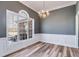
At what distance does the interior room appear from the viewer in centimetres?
418

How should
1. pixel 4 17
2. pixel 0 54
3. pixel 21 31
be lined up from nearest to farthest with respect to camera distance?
1. pixel 0 54
2. pixel 4 17
3. pixel 21 31

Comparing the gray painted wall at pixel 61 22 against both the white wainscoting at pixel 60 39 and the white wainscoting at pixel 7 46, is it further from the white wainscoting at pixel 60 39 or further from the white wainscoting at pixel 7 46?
the white wainscoting at pixel 7 46

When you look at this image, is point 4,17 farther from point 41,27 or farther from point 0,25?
point 41,27

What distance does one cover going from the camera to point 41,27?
317 inches

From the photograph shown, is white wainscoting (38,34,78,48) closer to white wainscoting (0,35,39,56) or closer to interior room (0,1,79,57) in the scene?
interior room (0,1,79,57)

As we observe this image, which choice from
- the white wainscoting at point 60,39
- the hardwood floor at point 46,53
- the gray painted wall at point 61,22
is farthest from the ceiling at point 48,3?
the hardwood floor at point 46,53

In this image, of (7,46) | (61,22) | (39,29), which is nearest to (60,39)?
(61,22)

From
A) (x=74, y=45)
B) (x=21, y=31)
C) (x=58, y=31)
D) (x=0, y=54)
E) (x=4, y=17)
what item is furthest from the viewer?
(x=58, y=31)

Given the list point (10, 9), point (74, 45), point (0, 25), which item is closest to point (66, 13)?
point (74, 45)

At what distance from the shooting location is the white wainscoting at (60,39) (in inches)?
247

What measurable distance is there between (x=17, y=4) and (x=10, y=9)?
69 cm

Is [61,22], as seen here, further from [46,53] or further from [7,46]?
[7,46]

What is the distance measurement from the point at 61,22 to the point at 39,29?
2087 millimetres

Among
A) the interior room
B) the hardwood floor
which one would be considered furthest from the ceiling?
the hardwood floor
